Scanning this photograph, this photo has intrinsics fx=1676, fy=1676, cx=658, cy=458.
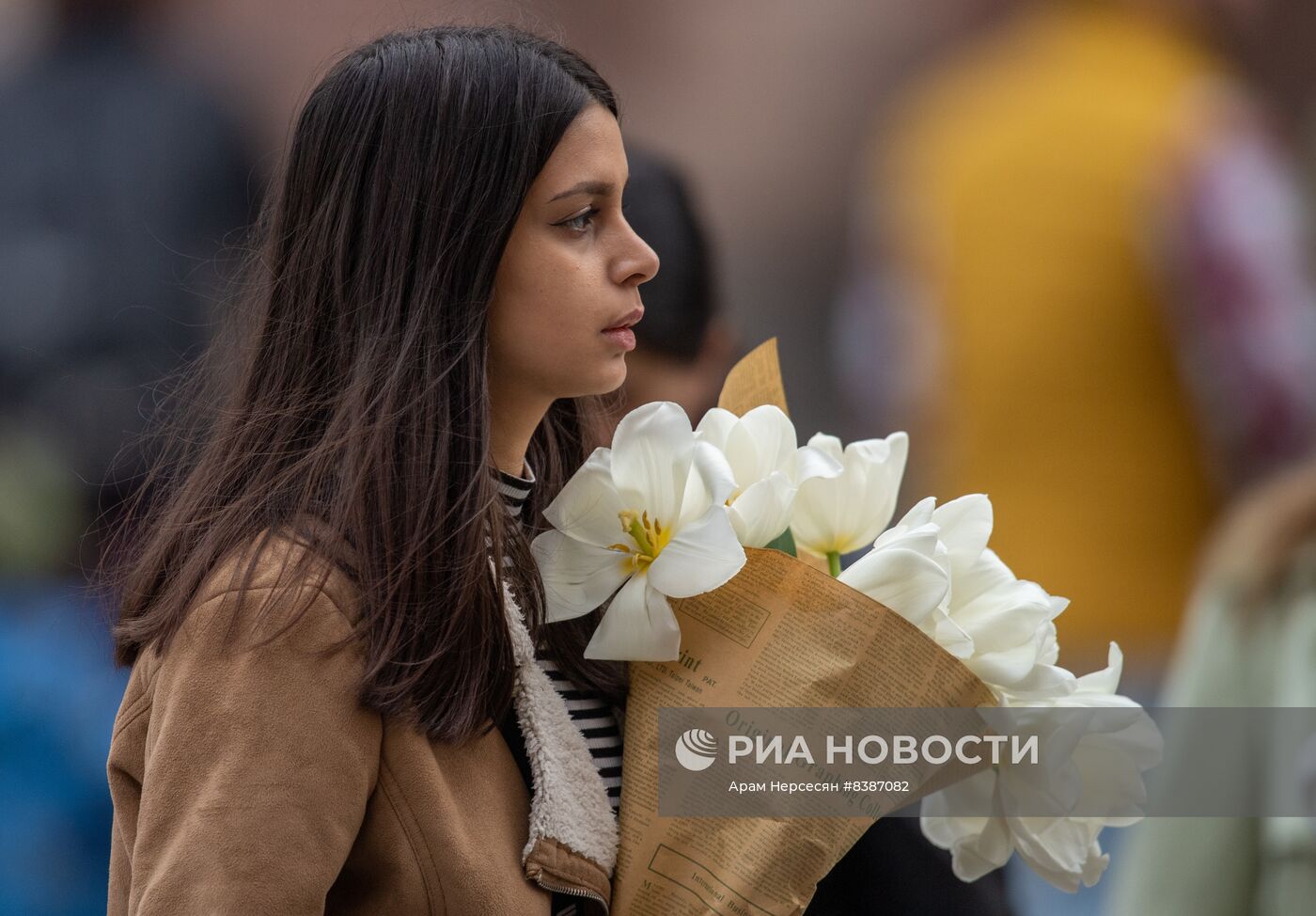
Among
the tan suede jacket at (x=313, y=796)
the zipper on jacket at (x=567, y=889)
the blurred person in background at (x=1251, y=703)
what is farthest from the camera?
the blurred person in background at (x=1251, y=703)

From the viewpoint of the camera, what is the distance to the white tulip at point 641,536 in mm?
1444

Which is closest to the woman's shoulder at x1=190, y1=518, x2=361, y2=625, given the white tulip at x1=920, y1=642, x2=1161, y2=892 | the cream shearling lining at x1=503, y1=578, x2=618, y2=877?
the cream shearling lining at x1=503, y1=578, x2=618, y2=877

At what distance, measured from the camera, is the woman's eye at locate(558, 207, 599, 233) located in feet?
5.12

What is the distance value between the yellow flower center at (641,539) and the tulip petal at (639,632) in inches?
1.5

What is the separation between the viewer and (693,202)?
9.64ft

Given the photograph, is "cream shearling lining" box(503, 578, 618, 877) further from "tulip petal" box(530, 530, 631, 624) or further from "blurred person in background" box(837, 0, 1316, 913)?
"blurred person in background" box(837, 0, 1316, 913)

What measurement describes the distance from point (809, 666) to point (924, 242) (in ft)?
6.90

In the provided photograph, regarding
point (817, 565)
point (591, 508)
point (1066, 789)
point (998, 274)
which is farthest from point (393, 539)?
point (998, 274)

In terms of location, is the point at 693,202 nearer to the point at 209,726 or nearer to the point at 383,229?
the point at 383,229

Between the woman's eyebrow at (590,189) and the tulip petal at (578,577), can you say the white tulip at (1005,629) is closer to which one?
the tulip petal at (578,577)

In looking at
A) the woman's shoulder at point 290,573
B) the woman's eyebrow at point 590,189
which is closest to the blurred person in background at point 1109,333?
the woman's eyebrow at point 590,189

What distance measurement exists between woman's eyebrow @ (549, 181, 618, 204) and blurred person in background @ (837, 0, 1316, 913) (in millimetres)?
1767

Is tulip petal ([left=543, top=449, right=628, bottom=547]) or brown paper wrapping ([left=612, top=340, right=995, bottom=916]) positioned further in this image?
tulip petal ([left=543, top=449, right=628, bottom=547])

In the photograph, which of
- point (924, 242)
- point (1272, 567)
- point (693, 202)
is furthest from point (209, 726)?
point (924, 242)
